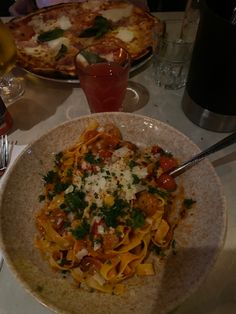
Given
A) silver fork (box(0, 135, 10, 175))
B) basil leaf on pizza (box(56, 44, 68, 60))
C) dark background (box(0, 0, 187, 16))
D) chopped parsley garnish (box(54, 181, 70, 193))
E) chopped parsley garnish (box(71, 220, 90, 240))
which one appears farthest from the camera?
dark background (box(0, 0, 187, 16))

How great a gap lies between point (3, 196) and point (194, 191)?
1.76 ft

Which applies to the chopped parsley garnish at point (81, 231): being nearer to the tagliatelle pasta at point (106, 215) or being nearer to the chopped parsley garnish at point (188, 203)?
the tagliatelle pasta at point (106, 215)

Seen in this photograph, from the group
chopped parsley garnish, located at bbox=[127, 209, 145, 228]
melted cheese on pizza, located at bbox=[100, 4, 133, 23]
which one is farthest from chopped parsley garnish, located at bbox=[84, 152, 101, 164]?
melted cheese on pizza, located at bbox=[100, 4, 133, 23]

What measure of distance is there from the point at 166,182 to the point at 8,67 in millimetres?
763

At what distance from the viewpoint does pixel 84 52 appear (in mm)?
1218

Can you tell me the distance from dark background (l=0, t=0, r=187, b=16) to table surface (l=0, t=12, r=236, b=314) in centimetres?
90

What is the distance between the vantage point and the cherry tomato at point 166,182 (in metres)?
0.94

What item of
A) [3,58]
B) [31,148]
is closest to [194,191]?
[31,148]

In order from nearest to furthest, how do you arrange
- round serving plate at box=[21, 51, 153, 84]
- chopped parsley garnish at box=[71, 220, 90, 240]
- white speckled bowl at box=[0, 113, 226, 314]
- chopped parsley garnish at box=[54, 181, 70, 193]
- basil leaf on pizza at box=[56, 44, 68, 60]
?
white speckled bowl at box=[0, 113, 226, 314] < chopped parsley garnish at box=[71, 220, 90, 240] < chopped parsley garnish at box=[54, 181, 70, 193] < round serving plate at box=[21, 51, 153, 84] < basil leaf on pizza at box=[56, 44, 68, 60]

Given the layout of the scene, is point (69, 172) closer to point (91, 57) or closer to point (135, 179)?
point (135, 179)

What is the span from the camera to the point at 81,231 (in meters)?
0.82

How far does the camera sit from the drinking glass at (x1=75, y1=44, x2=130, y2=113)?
1128 millimetres

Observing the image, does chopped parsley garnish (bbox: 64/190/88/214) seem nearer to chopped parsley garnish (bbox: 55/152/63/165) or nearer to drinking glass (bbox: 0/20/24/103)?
chopped parsley garnish (bbox: 55/152/63/165)

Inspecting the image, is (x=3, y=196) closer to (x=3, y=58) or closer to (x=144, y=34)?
(x=3, y=58)
